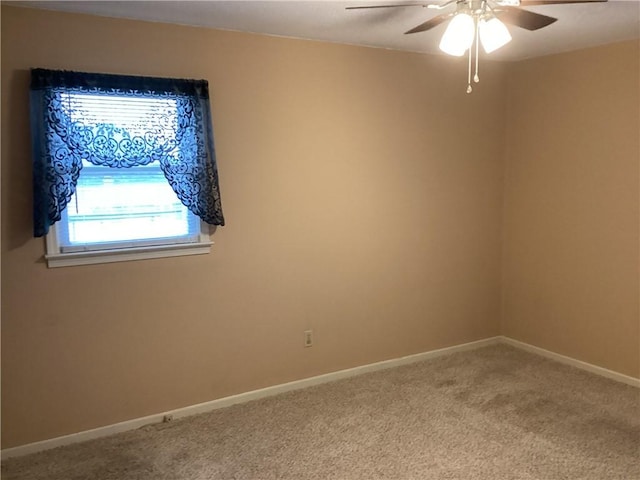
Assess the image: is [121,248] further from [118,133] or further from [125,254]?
[118,133]

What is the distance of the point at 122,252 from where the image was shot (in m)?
2.98

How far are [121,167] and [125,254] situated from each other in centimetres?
49

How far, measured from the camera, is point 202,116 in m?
3.03

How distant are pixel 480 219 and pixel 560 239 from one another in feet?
1.99

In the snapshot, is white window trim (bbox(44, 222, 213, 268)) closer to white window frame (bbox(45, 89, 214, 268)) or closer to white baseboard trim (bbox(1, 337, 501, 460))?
white window frame (bbox(45, 89, 214, 268))

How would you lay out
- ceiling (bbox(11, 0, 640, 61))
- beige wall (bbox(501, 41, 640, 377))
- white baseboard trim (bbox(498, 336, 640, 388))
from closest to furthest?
ceiling (bbox(11, 0, 640, 61)), beige wall (bbox(501, 41, 640, 377)), white baseboard trim (bbox(498, 336, 640, 388))

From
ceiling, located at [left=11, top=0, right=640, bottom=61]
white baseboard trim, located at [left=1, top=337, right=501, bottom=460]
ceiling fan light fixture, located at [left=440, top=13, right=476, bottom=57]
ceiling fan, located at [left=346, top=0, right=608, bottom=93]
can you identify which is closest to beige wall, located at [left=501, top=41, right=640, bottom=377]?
ceiling, located at [left=11, top=0, right=640, bottom=61]

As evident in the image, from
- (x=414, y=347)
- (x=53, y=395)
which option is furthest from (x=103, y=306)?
(x=414, y=347)

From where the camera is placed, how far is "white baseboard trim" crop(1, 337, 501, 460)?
9.47 ft

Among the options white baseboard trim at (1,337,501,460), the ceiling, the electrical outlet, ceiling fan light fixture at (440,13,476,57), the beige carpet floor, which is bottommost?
the beige carpet floor

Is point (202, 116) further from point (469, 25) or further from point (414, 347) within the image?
point (414, 347)

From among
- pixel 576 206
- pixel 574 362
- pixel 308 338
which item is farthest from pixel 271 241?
pixel 574 362

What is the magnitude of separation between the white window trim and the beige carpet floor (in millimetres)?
991

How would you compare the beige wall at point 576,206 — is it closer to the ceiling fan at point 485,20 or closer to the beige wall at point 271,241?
the beige wall at point 271,241
